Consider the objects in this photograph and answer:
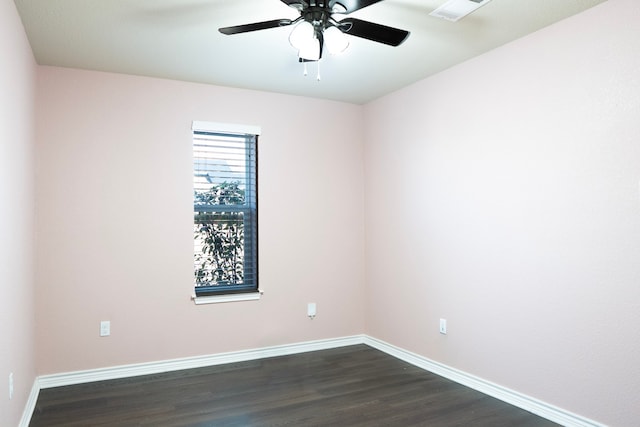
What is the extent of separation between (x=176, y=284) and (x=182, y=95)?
5.37 feet

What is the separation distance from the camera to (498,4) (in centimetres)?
253

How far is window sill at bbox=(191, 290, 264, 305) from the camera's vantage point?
394 centimetres

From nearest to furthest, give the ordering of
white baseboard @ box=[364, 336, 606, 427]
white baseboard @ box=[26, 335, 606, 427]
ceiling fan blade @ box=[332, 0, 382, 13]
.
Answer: ceiling fan blade @ box=[332, 0, 382, 13], white baseboard @ box=[364, 336, 606, 427], white baseboard @ box=[26, 335, 606, 427]

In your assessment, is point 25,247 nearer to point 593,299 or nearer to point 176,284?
point 176,284

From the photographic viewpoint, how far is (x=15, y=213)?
2600mm

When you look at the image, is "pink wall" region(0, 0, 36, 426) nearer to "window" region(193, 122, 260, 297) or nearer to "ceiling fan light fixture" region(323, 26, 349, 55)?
"window" region(193, 122, 260, 297)

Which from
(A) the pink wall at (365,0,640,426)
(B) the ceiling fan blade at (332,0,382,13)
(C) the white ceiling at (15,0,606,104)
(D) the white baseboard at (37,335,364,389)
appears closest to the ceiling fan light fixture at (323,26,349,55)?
(B) the ceiling fan blade at (332,0,382,13)

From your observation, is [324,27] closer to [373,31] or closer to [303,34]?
[303,34]

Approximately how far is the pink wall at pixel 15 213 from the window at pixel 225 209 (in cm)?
127

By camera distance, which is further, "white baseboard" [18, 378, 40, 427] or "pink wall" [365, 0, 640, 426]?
"white baseboard" [18, 378, 40, 427]

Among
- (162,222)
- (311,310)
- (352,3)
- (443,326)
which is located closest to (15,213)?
(162,222)

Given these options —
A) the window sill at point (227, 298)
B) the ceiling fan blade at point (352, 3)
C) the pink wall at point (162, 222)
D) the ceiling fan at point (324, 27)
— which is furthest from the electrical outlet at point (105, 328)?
the ceiling fan blade at point (352, 3)

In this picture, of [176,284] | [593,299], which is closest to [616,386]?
[593,299]

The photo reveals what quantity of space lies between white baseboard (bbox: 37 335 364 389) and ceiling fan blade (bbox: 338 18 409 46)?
9.71ft
